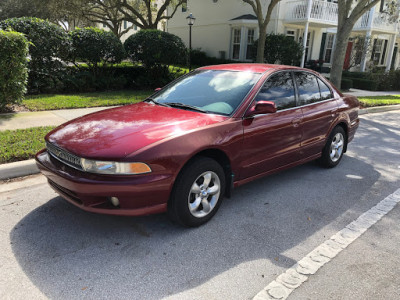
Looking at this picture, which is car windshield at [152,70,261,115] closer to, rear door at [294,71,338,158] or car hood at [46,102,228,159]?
car hood at [46,102,228,159]

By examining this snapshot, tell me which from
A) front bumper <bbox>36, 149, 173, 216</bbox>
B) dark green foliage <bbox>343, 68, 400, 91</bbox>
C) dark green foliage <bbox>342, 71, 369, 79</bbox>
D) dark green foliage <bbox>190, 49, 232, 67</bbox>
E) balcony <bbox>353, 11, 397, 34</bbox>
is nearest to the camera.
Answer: front bumper <bbox>36, 149, 173, 216</bbox>

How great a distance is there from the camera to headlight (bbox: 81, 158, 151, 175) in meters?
2.89

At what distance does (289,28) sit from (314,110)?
18.9m

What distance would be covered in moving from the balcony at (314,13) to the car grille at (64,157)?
19.4 metres

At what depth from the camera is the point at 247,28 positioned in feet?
71.2

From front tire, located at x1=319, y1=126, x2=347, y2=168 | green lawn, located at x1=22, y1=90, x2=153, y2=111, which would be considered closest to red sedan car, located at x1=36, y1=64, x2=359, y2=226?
front tire, located at x1=319, y1=126, x2=347, y2=168

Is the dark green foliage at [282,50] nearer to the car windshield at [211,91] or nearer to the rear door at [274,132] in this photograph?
the rear door at [274,132]

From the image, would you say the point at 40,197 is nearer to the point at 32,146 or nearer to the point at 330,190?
the point at 32,146

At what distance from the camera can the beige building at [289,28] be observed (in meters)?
20.4

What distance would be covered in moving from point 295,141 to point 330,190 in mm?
863

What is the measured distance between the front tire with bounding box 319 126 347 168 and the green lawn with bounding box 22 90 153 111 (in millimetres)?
5805

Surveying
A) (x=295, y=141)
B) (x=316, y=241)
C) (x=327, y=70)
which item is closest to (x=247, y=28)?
(x=327, y=70)

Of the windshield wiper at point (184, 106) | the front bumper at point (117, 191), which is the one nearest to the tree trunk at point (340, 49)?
the windshield wiper at point (184, 106)

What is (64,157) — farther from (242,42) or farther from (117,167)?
(242,42)
